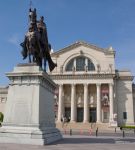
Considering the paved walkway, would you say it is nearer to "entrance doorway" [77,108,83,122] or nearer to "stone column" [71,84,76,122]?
"stone column" [71,84,76,122]

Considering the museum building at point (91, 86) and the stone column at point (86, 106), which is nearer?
the stone column at point (86, 106)

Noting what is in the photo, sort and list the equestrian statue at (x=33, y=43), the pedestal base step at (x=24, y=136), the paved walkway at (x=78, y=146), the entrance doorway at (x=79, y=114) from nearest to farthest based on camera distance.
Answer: the paved walkway at (x=78, y=146) → the pedestal base step at (x=24, y=136) → the equestrian statue at (x=33, y=43) → the entrance doorway at (x=79, y=114)

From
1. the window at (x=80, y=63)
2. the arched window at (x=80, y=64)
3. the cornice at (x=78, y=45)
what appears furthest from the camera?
the cornice at (x=78, y=45)

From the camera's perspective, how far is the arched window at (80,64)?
6738cm

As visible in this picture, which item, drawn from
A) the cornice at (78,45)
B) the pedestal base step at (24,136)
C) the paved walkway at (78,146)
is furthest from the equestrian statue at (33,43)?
the cornice at (78,45)

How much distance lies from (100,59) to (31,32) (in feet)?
165

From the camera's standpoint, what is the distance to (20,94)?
16.7 m

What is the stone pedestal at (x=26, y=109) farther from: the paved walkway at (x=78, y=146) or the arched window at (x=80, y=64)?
the arched window at (x=80, y=64)

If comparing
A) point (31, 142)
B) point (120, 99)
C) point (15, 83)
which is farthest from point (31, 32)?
point (120, 99)

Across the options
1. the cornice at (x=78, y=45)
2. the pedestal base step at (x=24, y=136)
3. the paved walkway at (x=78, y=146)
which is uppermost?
the cornice at (x=78, y=45)

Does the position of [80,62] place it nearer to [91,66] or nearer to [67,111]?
[91,66]

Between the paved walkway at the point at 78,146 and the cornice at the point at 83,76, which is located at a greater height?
the cornice at the point at 83,76

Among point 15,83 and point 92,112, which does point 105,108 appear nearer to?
point 92,112

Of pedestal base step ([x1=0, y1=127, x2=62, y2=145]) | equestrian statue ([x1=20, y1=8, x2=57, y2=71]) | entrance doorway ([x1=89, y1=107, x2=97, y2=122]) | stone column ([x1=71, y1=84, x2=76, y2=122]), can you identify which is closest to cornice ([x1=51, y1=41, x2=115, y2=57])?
stone column ([x1=71, y1=84, x2=76, y2=122])
